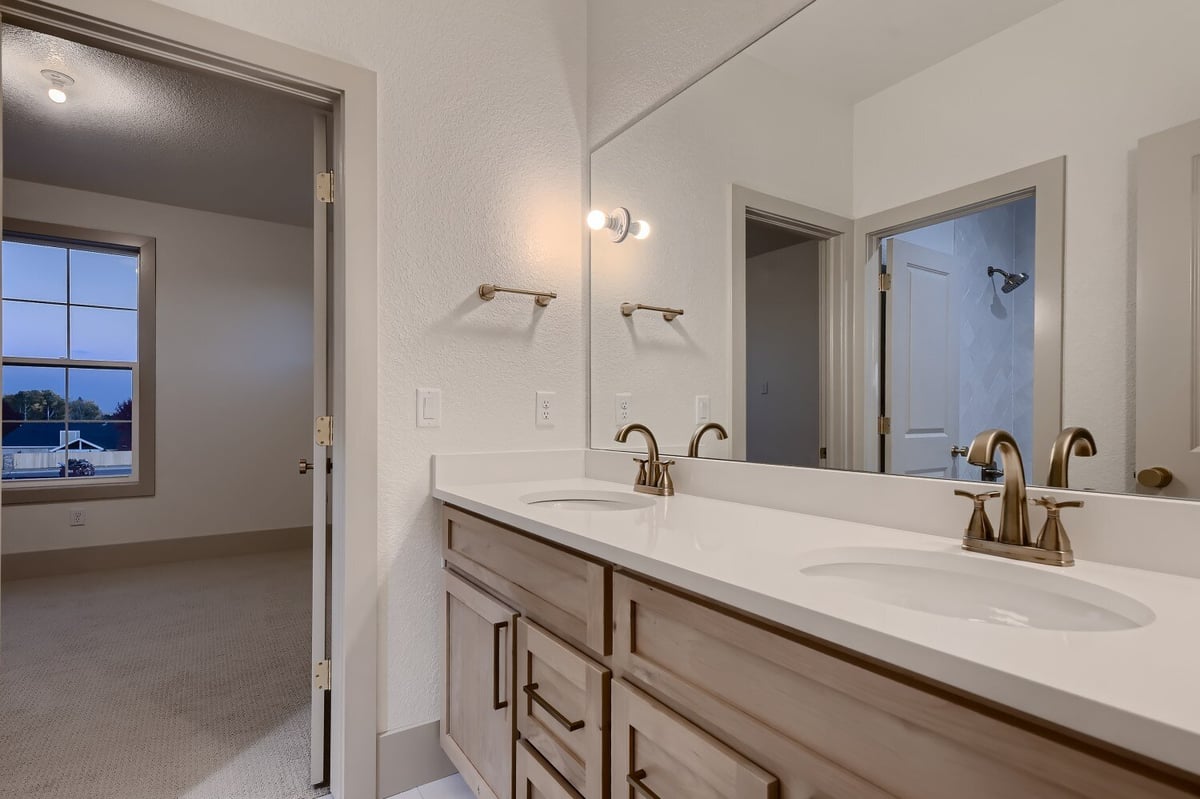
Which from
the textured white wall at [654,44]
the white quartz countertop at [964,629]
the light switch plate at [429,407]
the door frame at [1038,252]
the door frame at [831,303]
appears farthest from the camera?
the light switch plate at [429,407]

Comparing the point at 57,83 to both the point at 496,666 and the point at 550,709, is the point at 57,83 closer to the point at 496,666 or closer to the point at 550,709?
the point at 496,666

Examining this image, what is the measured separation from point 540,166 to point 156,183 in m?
3.24

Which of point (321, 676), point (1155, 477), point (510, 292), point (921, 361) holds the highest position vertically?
point (510, 292)

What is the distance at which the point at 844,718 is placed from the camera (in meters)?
0.64

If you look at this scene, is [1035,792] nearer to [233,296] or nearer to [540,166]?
[540,166]

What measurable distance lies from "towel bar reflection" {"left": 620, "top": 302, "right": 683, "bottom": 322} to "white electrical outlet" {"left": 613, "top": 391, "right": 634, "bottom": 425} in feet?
0.87

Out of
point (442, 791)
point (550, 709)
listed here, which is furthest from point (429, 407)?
point (442, 791)

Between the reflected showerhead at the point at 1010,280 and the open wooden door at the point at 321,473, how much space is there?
5.38 feet

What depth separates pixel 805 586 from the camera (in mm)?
742

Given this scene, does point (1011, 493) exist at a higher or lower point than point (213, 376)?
lower

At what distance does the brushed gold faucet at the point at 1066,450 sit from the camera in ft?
2.99

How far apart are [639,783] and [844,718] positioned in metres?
0.44

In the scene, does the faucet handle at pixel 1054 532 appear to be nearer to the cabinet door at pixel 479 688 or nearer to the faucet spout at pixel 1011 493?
the faucet spout at pixel 1011 493

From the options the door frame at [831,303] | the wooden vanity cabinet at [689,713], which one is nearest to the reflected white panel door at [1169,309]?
the door frame at [831,303]
